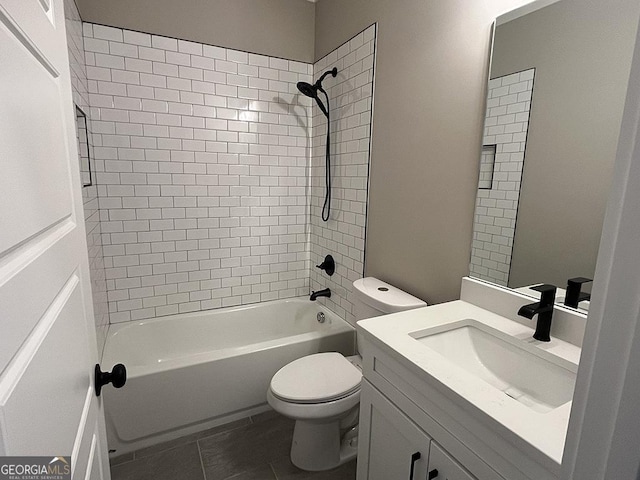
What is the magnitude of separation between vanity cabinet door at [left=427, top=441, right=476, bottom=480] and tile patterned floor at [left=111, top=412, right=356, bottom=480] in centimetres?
91

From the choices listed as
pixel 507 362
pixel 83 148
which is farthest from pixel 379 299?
pixel 83 148

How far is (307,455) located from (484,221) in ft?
4.63

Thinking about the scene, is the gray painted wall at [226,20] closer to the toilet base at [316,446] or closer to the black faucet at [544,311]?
the black faucet at [544,311]

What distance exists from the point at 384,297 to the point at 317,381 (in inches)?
20.9

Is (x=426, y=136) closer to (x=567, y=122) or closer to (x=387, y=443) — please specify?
(x=567, y=122)

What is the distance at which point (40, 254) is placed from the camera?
1.63 feet

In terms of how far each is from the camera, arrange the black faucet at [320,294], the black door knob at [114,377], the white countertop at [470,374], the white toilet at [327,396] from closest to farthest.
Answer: the white countertop at [470,374] < the black door knob at [114,377] < the white toilet at [327,396] < the black faucet at [320,294]

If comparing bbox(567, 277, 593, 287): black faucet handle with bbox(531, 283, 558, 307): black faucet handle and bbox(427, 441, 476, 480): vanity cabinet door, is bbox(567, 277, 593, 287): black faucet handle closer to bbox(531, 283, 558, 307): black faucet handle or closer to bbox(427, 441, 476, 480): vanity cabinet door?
bbox(531, 283, 558, 307): black faucet handle

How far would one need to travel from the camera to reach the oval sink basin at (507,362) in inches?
40.6

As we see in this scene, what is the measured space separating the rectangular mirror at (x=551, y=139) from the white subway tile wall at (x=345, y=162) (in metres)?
0.82

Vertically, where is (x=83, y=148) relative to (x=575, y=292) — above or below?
above

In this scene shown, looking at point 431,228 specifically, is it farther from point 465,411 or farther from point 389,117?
point 465,411

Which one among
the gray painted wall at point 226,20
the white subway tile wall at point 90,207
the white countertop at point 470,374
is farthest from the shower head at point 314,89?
the white countertop at point 470,374

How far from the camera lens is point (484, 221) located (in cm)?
142
